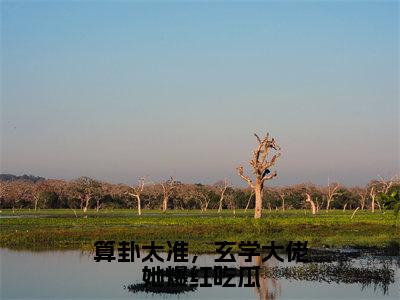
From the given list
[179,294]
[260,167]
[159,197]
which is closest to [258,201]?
[260,167]

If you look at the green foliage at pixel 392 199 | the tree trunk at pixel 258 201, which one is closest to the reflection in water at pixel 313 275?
the green foliage at pixel 392 199

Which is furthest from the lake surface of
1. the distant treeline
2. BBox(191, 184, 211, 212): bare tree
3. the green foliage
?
BBox(191, 184, 211, 212): bare tree

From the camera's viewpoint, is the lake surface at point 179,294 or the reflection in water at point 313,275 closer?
the lake surface at point 179,294

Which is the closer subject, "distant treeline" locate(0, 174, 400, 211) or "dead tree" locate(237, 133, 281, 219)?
"dead tree" locate(237, 133, 281, 219)

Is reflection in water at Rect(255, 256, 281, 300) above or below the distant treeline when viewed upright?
below

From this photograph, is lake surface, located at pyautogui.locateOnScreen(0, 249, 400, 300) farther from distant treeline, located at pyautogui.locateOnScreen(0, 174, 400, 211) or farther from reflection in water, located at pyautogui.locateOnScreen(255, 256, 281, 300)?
distant treeline, located at pyautogui.locateOnScreen(0, 174, 400, 211)

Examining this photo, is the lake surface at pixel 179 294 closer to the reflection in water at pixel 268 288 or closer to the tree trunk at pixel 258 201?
the reflection in water at pixel 268 288

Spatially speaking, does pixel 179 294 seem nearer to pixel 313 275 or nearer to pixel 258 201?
pixel 313 275

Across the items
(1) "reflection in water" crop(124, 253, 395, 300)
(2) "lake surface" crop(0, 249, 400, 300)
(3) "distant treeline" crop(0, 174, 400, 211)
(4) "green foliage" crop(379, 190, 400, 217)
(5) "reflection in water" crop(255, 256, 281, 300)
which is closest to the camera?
(4) "green foliage" crop(379, 190, 400, 217)

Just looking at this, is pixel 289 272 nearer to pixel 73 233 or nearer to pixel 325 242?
pixel 325 242

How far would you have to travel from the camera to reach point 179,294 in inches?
750

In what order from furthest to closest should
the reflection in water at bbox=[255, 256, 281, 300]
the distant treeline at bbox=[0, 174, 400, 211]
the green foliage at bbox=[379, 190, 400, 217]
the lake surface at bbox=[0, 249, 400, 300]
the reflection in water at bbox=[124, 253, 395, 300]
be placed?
1. the distant treeline at bbox=[0, 174, 400, 211]
2. the reflection in water at bbox=[124, 253, 395, 300]
3. the lake surface at bbox=[0, 249, 400, 300]
4. the reflection in water at bbox=[255, 256, 281, 300]
5. the green foliage at bbox=[379, 190, 400, 217]

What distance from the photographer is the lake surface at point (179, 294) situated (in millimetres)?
19312

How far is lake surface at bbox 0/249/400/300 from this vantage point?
19.3m
